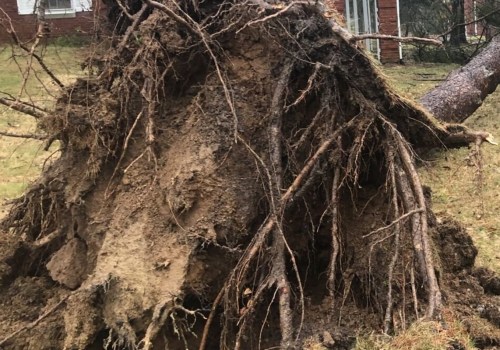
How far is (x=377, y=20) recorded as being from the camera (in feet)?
44.8

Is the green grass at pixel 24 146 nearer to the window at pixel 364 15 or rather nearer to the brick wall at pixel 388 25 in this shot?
the window at pixel 364 15

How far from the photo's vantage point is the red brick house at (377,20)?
43.2 ft

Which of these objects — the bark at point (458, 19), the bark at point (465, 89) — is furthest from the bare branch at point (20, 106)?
→ the bark at point (458, 19)

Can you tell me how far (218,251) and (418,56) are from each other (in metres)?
12.1

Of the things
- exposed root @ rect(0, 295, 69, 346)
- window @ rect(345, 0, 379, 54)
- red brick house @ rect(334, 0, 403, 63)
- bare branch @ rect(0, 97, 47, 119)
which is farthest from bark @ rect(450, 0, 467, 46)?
exposed root @ rect(0, 295, 69, 346)

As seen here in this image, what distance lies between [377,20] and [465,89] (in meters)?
6.99

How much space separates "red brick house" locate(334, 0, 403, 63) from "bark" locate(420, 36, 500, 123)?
4830 mm

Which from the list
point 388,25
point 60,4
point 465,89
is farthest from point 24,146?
point 388,25

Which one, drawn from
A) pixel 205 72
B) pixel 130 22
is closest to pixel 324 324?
pixel 205 72

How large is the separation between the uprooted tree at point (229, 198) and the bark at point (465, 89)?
2472 millimetres

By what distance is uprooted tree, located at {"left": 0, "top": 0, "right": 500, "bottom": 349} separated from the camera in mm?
3293

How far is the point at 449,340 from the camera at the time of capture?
107 inches

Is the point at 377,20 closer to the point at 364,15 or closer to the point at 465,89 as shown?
the point at 364,15

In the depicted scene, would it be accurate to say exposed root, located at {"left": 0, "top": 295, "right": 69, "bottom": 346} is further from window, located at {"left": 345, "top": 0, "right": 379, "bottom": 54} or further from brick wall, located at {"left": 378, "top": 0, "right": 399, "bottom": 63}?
brick wall, located at {"left": 378, "top": 0, "right": 399, "bottom": 63}
